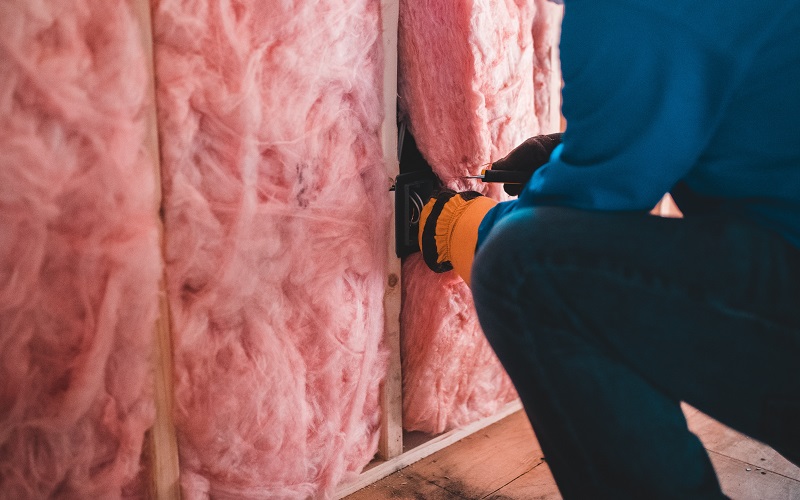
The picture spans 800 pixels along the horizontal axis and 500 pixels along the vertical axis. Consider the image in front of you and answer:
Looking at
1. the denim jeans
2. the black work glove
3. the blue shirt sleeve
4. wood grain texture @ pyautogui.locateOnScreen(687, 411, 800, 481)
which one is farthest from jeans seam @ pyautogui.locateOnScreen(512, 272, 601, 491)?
wood grain texture @ pyautogui.locateOnScreen(687, 411, 800, 481)

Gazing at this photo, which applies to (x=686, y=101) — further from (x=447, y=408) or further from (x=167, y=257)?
(x=447, y=408)

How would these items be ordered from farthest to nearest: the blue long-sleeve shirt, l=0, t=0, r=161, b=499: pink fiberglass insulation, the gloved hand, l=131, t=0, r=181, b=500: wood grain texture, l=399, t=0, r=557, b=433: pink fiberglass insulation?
l=399, t=0, r=557, b=433: pink fiberglass insulation, the gloved hand, l=131, t=0, r=181, b=500: wood grain texture, l=0, t=0, r=161, b=499: pink fiberglass insulation, the blue long-sleeve shirt

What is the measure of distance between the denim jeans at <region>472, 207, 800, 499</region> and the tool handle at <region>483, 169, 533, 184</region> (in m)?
0.37

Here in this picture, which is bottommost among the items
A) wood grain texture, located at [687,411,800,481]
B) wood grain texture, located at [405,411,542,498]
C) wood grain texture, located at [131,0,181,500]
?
wood grain texture, located at [405,411,542,498]

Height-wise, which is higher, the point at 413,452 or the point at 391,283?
the point at 391,283

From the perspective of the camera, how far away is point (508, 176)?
1.08m

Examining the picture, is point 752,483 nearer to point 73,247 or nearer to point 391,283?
point 391,283

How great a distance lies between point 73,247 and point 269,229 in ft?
0.89

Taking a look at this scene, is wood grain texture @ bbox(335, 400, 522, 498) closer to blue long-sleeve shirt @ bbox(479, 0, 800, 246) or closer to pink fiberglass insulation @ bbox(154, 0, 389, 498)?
pink fiberglass insulation @ bbox(154, 0, 389, 498)

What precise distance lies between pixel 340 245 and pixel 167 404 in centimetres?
37

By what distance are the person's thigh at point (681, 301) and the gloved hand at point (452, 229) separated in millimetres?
337

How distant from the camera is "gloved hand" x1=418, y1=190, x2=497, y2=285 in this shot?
1.04 meters

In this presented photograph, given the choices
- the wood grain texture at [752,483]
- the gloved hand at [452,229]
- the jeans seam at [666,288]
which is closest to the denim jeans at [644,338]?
the jeans seam at [666,288]

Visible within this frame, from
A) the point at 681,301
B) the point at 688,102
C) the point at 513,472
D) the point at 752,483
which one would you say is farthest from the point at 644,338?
the point at 752,483
